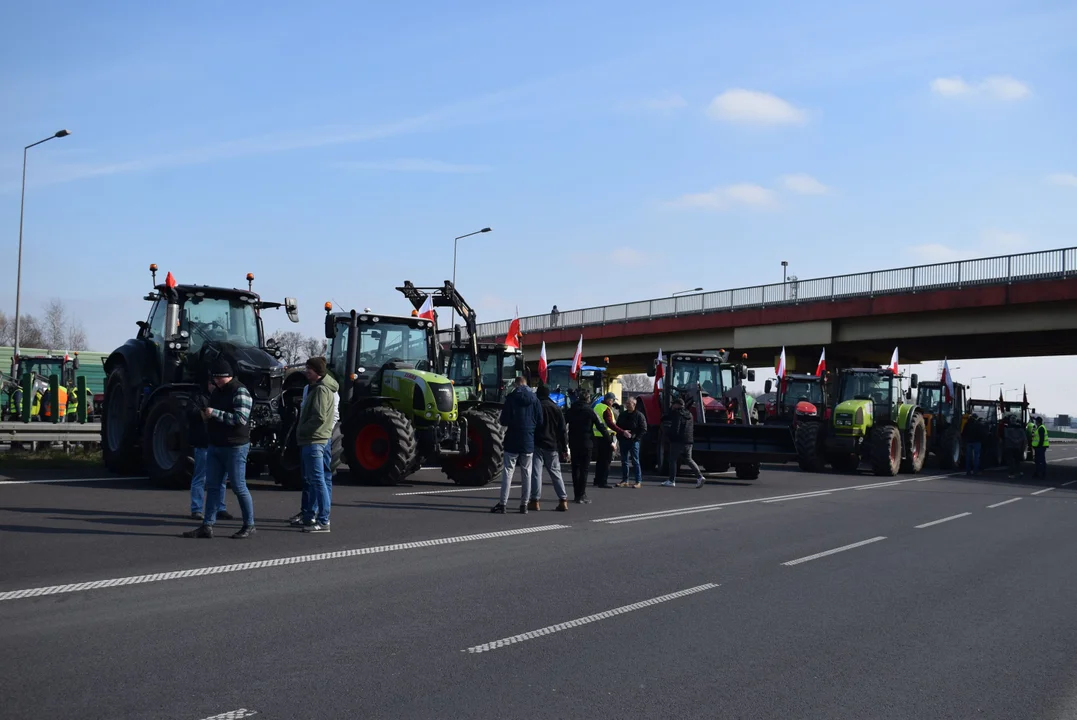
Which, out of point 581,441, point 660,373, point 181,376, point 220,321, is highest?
point 220,321

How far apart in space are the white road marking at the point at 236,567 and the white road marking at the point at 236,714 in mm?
3031

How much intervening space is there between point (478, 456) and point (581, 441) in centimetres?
250

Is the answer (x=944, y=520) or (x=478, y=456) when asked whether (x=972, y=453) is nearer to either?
(x=944, y=520)

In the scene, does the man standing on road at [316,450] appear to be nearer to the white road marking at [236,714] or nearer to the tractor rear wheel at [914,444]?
the white road marking at [236,714]

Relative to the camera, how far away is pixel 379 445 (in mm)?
15938

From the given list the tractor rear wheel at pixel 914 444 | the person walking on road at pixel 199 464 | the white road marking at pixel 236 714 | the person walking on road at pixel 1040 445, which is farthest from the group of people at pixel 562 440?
the person walking on road at pixel 1040 445

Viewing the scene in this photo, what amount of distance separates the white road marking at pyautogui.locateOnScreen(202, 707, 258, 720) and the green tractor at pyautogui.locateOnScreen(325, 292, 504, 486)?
35.3 feet

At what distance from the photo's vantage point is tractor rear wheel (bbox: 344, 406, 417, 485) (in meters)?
15.6

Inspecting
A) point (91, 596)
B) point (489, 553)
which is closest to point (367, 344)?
point (489, 553)

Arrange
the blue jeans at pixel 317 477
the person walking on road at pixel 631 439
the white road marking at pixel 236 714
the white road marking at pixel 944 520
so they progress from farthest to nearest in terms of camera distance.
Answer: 1. the person walking on road at pixel 631 439
2. the white road marking at pixel 944 520
3. the blue jeans at pixel 317 477
4. the white road marking at pixel 236 714

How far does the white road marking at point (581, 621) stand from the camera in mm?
6223

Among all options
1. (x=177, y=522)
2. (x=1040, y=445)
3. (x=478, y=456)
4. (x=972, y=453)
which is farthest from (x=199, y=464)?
(x=1040, y=445)

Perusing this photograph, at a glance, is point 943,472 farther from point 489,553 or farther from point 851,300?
point 489,553

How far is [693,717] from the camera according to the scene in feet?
16.5
